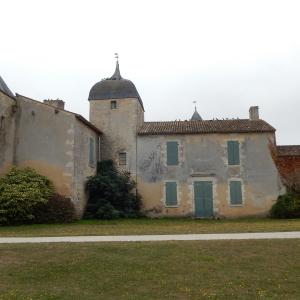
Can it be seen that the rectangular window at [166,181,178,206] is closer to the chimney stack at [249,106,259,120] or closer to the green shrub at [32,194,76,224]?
the green shrub at [32,194,76,224]

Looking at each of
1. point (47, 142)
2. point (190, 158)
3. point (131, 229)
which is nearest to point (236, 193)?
point (190, 158)

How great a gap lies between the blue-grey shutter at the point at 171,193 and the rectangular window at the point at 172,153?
1.19 m

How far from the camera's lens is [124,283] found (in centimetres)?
796

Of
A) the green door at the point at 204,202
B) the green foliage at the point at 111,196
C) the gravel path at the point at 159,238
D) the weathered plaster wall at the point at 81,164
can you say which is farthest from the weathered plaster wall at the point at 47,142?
the gravel path at the point at 159,238

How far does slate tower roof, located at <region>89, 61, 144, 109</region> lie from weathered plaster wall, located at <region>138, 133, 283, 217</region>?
3.02 meters


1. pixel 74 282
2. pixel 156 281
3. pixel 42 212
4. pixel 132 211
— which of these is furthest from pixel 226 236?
pixel 132 211

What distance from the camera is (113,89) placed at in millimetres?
25766

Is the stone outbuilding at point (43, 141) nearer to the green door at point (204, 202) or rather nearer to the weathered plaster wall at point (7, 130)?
Answer: the weathered plaster wall at point (7, 130)

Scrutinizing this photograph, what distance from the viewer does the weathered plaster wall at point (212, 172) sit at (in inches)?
947

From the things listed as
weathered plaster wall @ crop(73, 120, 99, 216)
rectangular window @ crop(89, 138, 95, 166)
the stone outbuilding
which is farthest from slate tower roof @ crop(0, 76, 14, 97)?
rectangular window @ crop(89, 138, 95, 166)

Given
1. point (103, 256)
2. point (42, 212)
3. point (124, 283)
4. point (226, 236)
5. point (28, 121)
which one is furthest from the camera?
point (28, 121)

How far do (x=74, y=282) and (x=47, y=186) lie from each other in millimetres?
12666

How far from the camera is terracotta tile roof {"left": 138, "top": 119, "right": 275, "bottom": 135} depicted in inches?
965

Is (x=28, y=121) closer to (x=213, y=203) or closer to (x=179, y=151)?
(x=179, y=151)
